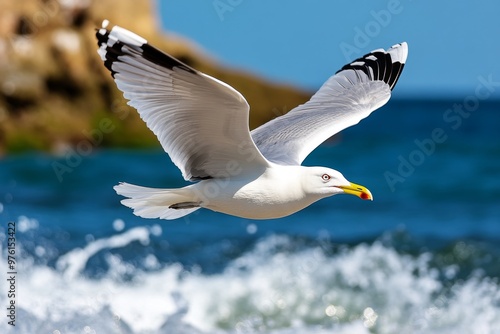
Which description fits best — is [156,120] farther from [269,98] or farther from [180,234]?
[269,98]

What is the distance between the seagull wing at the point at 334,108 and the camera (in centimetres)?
585

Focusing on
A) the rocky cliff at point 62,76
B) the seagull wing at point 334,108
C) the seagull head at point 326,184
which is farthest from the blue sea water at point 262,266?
the rocky cliff at point 62,76

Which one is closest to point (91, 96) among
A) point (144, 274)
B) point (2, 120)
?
point (2, 120)

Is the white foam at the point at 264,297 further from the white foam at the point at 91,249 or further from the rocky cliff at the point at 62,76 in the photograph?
the rocky cliff at the point at 62,76

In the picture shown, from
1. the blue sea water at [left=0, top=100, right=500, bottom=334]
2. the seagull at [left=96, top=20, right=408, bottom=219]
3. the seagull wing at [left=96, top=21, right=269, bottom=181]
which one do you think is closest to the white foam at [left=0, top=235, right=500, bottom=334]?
the blue sea water at [left=0, top=100, right=500, bottom=334]

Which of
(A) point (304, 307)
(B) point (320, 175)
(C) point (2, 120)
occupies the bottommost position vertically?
(C) point (2, 120)

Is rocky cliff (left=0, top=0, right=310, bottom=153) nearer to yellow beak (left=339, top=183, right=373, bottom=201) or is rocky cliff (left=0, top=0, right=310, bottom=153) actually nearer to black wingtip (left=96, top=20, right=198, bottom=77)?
yellow beak (left=339, top=183, right=373, bottom=201)

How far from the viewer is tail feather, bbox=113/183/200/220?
5.16 metres

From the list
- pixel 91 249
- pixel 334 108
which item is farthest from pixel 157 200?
pixel 91 249

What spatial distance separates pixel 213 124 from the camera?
4.83 m

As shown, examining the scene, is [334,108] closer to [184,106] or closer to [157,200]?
[157,200]

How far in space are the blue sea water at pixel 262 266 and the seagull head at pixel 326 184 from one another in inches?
112

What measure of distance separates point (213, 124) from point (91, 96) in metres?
15.3

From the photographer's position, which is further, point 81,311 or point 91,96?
point 91,96
